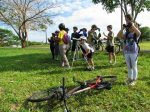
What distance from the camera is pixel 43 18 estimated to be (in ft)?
157

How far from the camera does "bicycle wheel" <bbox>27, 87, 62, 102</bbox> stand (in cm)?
928

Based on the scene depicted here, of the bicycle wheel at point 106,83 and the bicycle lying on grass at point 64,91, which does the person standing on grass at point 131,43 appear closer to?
the bicycle wheel at point 106,83

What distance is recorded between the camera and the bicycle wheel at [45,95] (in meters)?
9.28

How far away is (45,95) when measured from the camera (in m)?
9.81

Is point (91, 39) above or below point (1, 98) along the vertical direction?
above

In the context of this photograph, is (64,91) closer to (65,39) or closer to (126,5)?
(65,39)

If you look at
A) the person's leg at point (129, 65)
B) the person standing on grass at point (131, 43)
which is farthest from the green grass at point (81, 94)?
the person standing on grass at point (131, 43)

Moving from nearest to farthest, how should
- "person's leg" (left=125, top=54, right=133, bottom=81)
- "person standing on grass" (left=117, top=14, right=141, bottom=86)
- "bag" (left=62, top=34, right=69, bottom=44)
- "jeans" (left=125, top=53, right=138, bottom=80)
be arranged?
1. "person standing on grass" (left=117, top=14, right=141, bottom=86)
2. "jeans" (left=125, top=53, right=138, bottom=80)
3. "person's leg" (left=125, top=54, right=133, bottom=81)
4. "bag" (left=62, top=34, right=69, bottom=44)

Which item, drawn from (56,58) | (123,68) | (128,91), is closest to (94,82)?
(128,91)

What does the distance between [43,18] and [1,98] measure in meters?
38.2

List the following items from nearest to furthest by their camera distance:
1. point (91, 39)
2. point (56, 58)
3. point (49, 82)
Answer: point (49, 82) → point (91, 39) → point (56, 58)

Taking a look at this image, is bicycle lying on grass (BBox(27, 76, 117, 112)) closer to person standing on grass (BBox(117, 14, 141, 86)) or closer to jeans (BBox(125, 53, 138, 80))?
jeans (BBox(125, 53, 138, 80))

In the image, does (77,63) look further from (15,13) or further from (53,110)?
(15,13)

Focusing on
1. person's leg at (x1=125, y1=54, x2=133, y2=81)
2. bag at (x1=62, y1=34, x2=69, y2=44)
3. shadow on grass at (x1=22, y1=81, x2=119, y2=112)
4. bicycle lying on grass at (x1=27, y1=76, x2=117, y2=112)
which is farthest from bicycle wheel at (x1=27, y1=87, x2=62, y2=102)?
bag at (x1=62, y1=34, x2=69, y2=44)
